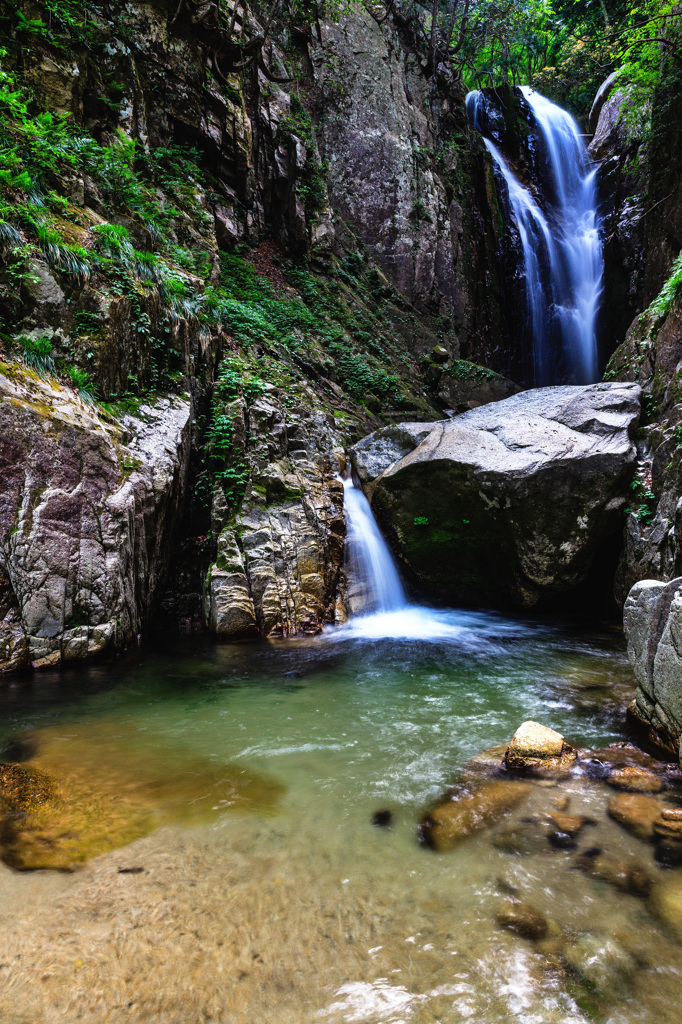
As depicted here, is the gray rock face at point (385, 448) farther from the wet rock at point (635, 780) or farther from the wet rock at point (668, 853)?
the wet rock at point (668, 853)

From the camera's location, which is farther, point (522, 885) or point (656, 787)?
point (656, 787)

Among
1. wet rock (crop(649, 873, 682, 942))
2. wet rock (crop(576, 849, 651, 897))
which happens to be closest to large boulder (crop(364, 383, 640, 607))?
wet rock (crop(576, 849, 651, 897))

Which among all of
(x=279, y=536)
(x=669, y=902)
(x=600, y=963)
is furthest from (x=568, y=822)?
(x=279, y=536)

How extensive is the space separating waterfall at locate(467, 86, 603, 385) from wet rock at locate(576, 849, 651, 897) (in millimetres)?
16309

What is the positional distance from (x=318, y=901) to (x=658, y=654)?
2782mm

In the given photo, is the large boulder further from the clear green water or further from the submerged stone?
the submerged stone

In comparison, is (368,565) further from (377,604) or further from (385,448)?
(385,448)

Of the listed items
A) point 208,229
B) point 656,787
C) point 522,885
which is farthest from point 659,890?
point 208,229

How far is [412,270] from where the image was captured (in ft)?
57.4

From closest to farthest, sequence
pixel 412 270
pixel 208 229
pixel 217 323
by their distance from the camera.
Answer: pixel 217 323, pixel 208 229, pixel 412 270

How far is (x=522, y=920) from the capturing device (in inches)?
86.0

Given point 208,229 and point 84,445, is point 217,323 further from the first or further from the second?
point 84,445

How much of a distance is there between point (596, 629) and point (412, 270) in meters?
14.4

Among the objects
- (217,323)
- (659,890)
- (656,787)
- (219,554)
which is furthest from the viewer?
(217,323)
